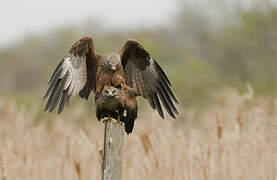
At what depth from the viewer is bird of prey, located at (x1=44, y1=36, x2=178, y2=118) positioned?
Result: 4805 millimetres

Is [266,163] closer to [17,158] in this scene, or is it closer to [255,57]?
[17,158]

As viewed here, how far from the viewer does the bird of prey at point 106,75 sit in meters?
4.80

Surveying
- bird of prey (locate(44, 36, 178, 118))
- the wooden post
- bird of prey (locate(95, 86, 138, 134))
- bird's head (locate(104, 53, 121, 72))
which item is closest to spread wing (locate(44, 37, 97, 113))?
bird of prey (locate(44, 36, 178, 118))

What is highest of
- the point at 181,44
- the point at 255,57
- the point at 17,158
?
the point at 181,44

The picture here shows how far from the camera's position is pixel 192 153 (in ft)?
16.3

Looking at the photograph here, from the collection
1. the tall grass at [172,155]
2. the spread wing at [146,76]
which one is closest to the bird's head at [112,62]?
the spread wing at [146,76]

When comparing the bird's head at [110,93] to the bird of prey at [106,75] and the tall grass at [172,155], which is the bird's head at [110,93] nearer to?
the bird of prey at [106,75]

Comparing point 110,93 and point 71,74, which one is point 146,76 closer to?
point 71,74

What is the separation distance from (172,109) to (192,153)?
52cm

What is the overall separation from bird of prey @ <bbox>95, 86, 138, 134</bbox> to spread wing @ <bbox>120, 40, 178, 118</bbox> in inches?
25.4

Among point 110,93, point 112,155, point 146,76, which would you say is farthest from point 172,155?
point 112,155

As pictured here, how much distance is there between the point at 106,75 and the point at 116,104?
1.58 ft

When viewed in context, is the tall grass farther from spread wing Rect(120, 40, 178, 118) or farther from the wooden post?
the wooden post

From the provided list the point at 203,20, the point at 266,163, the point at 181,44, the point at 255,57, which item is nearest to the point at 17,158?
the point at 266,163
